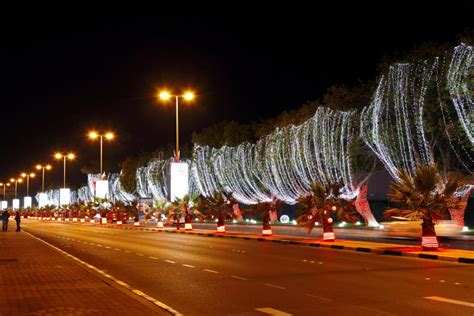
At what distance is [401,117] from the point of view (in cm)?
3962

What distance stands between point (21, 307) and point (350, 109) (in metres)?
38.9

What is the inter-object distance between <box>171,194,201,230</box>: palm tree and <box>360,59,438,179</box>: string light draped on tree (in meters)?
14.2

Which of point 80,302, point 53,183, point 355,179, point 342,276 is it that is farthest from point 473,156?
point 53,183

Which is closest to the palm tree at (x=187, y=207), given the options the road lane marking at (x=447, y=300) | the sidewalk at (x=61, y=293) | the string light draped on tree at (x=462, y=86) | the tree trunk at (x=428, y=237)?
the string light draped on tree at (x=462, y=86)

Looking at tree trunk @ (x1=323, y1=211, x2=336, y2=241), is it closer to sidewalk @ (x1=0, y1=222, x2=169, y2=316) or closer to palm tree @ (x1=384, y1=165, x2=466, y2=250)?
palm tree @ (x1=384, y1=165, x2=466, y2=250)

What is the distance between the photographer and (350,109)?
48.3 metres

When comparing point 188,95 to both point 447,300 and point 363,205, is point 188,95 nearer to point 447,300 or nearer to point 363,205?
point 363,205

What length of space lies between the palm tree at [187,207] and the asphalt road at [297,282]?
2293cm

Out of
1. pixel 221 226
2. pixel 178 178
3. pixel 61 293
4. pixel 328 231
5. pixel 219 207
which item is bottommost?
pixel 61 293

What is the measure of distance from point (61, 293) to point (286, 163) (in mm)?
40746

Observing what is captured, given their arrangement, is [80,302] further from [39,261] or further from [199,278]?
[39,261]

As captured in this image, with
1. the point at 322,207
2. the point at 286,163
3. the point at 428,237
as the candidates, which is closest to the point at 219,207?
the point at 286,163

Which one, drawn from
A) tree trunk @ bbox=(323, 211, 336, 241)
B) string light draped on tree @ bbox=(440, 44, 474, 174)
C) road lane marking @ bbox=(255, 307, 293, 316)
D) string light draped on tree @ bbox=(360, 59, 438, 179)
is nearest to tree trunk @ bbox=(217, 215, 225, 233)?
string light draped on tree @ bbox=(360, 59, 438, 179)

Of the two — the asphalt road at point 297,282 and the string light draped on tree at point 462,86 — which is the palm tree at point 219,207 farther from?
the asphalt road at point 297,282
